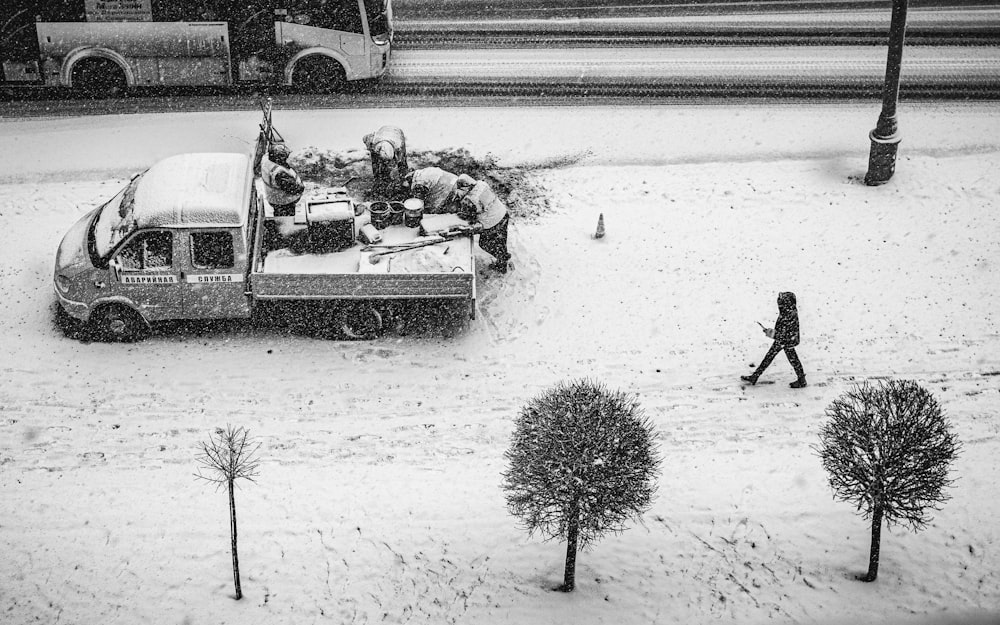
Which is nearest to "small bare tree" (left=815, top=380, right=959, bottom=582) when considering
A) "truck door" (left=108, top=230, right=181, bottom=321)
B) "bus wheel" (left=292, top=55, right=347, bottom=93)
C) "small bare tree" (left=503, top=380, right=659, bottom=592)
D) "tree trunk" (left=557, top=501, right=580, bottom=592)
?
"small bare tree" (left=503, top=380, right=659, bottom=592)

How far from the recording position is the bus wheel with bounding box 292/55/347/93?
62.5ft

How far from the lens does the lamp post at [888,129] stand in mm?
15398

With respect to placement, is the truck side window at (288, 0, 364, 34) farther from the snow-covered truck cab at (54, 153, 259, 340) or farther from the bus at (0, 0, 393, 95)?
the snow-covered truck cab at (54, 153, 259, 340)

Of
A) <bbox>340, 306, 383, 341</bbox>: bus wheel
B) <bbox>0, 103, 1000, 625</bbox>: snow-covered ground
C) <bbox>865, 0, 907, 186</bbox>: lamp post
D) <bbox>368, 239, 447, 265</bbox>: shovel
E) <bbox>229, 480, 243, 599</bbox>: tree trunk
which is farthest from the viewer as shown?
<bbox>865, 0, 907, 186</bbox>: lamp post

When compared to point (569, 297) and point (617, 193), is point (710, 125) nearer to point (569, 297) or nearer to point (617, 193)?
point (617, 193)

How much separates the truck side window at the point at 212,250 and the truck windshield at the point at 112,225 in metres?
0.79

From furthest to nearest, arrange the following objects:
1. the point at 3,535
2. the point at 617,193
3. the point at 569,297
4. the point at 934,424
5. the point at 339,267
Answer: the point at 617,193 < the point at 569,297 < the point at 339,267 < the point at 3,535 < the point at 934,424

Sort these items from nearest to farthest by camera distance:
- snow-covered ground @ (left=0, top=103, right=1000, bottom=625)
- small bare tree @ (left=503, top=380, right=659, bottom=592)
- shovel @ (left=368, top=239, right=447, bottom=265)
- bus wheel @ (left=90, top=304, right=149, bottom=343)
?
small bare tree @ (left=503, top=380, right=659, bottom=592) < snow-covered ground @ (left=0, top=103, right=1000, bottom=625) < bus wheel @ (left=90, top=304, right=149, bottom=343) < shovel @ (left=368, top=239, right=447, bottom=265)

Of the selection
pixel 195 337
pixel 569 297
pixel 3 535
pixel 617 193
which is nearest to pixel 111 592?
pixel 3 535

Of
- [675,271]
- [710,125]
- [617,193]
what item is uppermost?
[710,125]

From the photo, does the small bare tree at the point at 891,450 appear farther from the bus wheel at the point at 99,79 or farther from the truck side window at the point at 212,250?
the bus wheel at the point at 99,79

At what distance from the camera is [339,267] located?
40.3ft

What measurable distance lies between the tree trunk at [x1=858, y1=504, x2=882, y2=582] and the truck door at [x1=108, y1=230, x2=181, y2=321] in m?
8.54

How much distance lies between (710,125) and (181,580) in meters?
13.2
